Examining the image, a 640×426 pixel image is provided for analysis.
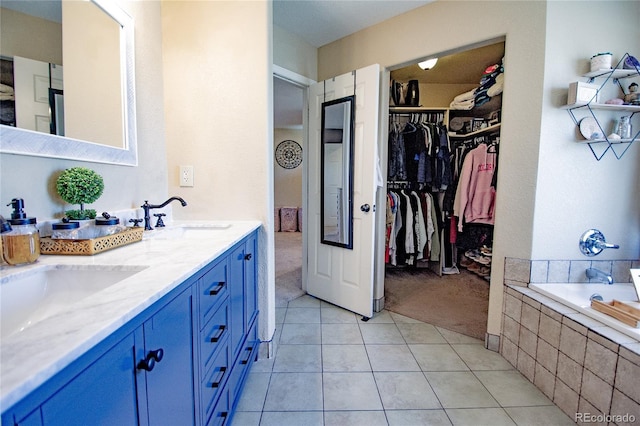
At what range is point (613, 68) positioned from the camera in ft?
5.58

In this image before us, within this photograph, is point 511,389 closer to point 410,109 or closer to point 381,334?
point 381,334

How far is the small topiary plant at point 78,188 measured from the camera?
98 cm

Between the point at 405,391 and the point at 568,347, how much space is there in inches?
32.7

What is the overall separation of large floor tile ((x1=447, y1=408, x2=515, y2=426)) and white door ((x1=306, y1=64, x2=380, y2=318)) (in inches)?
38.6

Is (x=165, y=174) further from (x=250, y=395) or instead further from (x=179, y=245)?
(x=250, y=395)

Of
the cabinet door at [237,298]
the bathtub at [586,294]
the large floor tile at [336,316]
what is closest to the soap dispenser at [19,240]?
the cabinet door at [237,298]

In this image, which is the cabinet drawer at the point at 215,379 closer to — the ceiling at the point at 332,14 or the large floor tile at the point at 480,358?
the large floor tile at the point at 480,358

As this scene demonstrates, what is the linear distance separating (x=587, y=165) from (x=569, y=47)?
70cm

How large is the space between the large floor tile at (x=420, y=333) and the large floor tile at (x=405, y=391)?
395mm

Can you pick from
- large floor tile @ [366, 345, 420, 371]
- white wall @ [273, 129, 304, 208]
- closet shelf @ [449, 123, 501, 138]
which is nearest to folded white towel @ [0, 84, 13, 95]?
large floor tile @ [366, 345, 420, 371]

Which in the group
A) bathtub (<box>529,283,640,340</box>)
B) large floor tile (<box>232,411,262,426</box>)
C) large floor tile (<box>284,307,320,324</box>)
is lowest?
large floor tile (<box>232,411,262,426</box>)

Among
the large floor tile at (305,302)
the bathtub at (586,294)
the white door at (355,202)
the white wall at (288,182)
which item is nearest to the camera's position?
the bathtub at (586,294)

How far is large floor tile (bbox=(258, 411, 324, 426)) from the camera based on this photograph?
1.35m

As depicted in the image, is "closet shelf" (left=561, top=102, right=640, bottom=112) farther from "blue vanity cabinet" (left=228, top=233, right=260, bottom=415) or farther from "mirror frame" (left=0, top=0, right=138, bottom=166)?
"mirror frame" (left=0, top=0, right=138, bottom=166)
